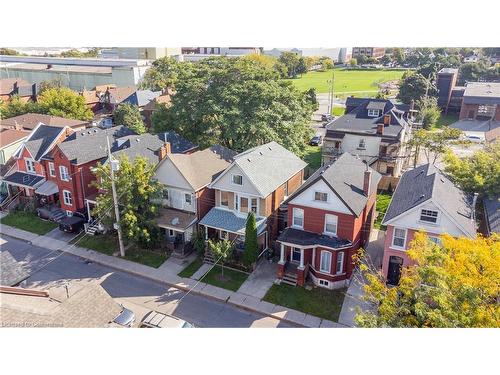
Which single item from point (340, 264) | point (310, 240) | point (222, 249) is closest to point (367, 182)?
point (310, 240)

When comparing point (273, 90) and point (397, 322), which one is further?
Answer: point (273, 90)

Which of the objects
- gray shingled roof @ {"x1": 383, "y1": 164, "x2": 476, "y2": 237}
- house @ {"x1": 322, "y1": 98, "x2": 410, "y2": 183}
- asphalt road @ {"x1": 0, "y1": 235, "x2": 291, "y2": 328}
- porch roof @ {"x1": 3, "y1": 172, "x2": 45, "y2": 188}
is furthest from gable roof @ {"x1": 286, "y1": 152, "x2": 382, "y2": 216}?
porch roof @ {"x1": 3, "y1": 172, "x2": 45, "y2": 188}

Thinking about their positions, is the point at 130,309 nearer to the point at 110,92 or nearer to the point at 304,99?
the point at 304,99

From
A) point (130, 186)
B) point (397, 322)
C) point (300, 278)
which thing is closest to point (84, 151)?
point (130, 186)

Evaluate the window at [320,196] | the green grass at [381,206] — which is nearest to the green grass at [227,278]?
the window at [320,196]

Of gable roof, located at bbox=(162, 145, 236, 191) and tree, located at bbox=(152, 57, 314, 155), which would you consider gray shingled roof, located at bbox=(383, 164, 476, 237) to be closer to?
gable roof, located at bbox=(162, 145, 236, 191)
